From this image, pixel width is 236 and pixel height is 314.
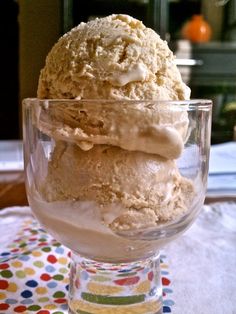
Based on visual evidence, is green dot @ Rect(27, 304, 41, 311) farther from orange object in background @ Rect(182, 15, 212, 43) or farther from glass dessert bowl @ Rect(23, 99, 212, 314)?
orange object in background @ Rect(182, 15, 212, 43)

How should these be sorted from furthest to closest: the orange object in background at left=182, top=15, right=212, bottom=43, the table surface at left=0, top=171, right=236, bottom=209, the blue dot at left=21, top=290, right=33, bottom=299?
the orange object in background at left=182, top=15, right=212, bottom=43
the table surface at left=0, top=171, right=236, bottom=209
the blue dot at left=21, top=290, right=33, bottom=299

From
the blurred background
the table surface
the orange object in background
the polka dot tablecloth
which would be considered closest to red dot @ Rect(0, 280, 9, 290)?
the polka dot tablecloth

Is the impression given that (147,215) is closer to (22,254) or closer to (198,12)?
(22,254)

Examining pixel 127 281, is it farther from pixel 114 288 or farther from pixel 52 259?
pixel 52 259

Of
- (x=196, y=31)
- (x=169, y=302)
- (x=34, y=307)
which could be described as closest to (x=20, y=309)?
(x=34, y=307)

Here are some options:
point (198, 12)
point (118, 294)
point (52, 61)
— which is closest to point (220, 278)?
point (118, 294)

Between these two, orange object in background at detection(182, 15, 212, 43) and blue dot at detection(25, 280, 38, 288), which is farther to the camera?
orange object in background at detection(182, 15, 212, 43)
